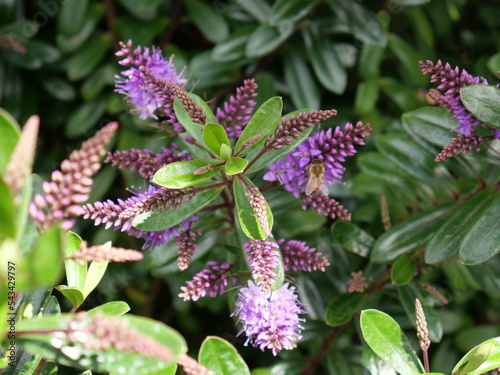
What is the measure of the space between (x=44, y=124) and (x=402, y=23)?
5.94 ft

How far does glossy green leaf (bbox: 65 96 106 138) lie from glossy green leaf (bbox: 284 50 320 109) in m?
0.86

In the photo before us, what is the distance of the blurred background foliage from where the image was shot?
1861 mm

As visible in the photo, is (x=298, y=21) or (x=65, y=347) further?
(x=298, y=21)

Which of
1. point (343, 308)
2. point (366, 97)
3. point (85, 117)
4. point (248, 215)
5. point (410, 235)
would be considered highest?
point (248, 215)

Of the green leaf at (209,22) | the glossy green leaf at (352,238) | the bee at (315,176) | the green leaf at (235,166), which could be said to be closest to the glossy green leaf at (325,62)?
the green leaf at (209,22)

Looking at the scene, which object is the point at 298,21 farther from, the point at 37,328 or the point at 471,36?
the point at 37,328

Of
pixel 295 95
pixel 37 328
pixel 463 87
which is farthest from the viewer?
pixel 295 95

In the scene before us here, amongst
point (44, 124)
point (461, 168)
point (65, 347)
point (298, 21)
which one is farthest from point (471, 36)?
point (65, 347)

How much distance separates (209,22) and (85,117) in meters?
0.69

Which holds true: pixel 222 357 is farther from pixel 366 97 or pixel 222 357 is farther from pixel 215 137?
pixel 366 97

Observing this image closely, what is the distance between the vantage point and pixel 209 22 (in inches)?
90.2

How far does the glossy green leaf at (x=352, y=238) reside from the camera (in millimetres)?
1707

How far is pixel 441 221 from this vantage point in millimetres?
1659

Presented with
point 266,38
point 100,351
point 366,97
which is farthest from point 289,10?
point 100,351
